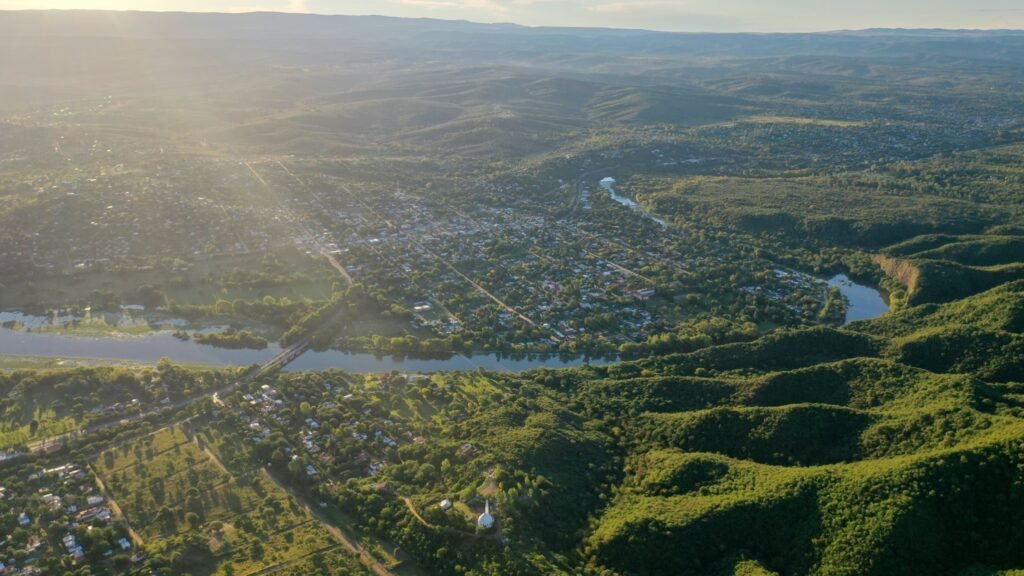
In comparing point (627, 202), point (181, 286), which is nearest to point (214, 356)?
point (181, 286)

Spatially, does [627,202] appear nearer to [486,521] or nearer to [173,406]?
[173,406]

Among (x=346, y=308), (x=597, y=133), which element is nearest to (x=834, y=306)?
(x=346, y=308)

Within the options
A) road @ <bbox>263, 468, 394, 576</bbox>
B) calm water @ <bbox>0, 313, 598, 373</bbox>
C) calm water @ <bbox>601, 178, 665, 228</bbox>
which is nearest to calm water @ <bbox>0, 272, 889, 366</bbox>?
calm water @ <bbox>0, 313, 598, 373</bbox>

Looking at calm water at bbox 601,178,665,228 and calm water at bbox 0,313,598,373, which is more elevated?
calm water at bbox 601,178,665,228

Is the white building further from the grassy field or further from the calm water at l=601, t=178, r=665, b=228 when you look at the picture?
the calm water at l=601, t=178, r=665, b=228

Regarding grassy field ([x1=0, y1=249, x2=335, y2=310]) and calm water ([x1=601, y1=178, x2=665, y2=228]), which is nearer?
grassy field ([x1=0, y1=249, x2=335, y2=310])

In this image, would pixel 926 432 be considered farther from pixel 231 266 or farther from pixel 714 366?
pixel 231 266
